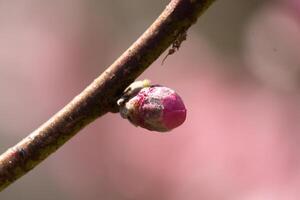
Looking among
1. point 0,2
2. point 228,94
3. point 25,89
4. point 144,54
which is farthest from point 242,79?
point 144,54

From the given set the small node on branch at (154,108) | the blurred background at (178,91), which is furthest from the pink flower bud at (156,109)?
the blurred background at (178,91)

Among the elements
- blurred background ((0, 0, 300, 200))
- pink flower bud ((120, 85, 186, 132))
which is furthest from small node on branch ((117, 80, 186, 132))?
blurred background ((0, 0, 300, 200))

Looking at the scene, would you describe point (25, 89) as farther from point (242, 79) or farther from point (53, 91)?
point (242, 79)

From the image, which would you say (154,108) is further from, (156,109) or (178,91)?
(178,91)

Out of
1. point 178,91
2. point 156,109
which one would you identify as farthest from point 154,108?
point 178,91

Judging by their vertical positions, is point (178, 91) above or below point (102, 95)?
above

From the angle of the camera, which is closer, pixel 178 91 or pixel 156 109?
pixel 156 109
